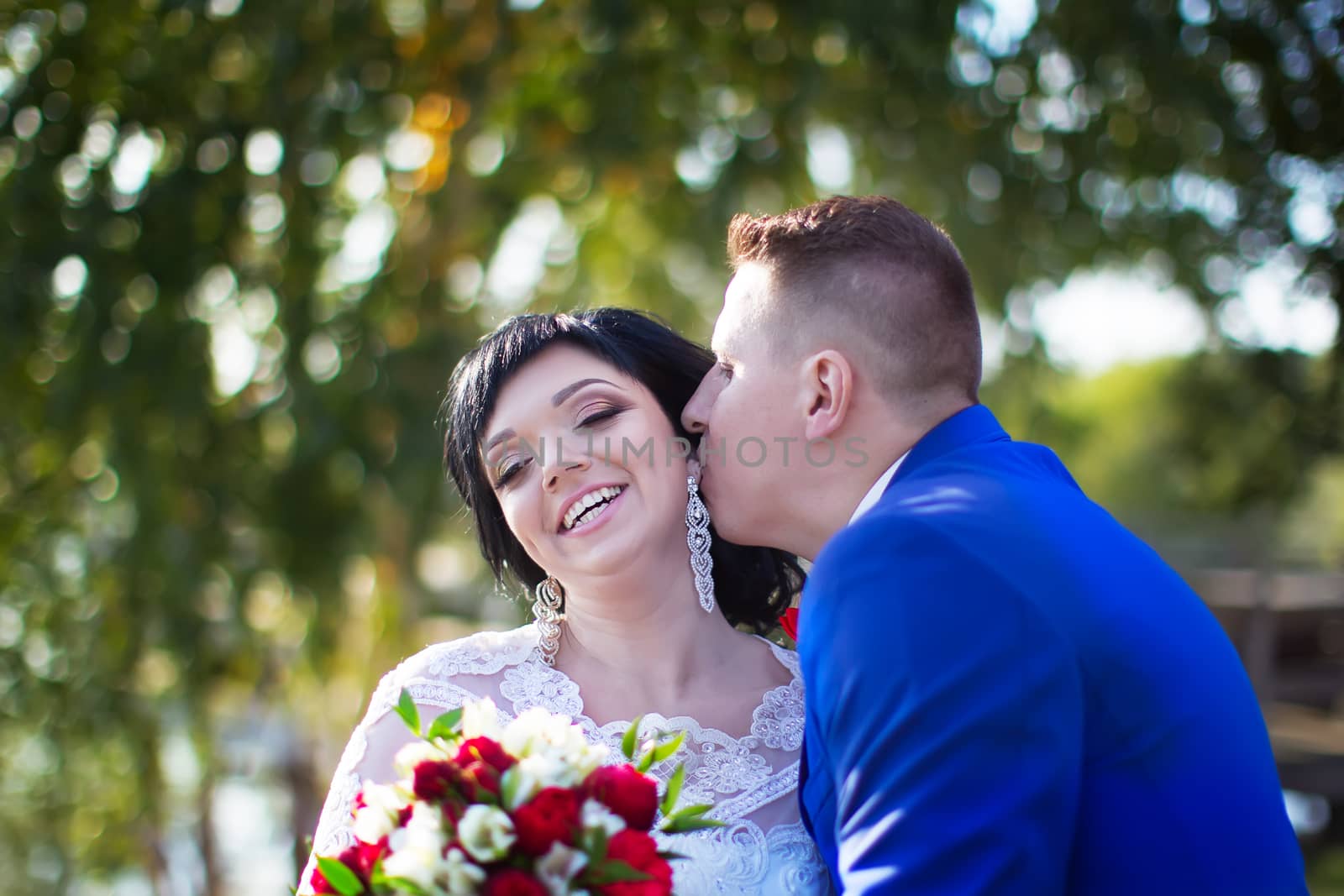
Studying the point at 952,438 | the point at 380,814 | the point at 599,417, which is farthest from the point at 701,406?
the point at 380,814

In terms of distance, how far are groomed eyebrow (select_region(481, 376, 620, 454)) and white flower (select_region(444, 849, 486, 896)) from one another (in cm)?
137

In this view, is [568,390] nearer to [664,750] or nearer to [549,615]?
[549,615]

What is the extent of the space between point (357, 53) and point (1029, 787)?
14.9 ft

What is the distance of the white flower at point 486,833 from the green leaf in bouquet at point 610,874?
123 millimetres

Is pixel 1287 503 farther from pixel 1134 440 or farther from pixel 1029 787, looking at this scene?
pixel 1134 440

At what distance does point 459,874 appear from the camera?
1.64m

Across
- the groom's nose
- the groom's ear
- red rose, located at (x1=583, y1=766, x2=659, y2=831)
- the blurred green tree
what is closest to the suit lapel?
the groom's ear

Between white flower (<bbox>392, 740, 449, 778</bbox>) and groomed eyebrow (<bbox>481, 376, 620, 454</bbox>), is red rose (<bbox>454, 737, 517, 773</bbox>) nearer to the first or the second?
white flower (<bbox>392, 740, 449, 778</bbox>)

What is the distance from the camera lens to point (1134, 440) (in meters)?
38.0

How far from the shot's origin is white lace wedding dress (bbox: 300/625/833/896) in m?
2.60

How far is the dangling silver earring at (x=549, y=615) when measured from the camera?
119 inches

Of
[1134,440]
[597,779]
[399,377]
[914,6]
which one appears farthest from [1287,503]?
[1134,440]

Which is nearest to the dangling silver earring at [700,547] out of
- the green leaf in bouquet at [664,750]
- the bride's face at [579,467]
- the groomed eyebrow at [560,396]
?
the bride's face at [579,467]

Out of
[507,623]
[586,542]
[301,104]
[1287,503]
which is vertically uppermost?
[301,104]
